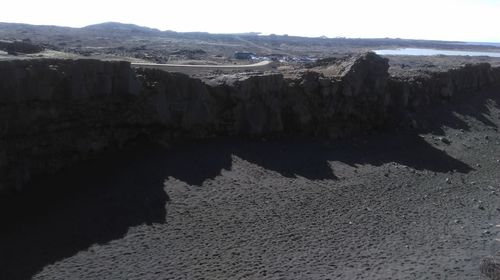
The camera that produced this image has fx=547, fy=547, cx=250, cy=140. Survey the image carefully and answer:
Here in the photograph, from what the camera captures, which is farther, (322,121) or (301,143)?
(322,121)

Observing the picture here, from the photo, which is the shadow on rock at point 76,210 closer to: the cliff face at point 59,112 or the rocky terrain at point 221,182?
the rocky terrain at point 221,182

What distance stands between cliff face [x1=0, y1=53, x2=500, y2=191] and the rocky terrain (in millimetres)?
55

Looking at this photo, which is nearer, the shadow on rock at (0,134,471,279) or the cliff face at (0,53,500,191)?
the shadow on rock at (0,134,471,279)

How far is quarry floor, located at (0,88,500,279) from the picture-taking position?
14.7 m

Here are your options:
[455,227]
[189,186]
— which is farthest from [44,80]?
[455,227]

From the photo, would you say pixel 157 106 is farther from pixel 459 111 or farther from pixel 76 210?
pixel 459 111

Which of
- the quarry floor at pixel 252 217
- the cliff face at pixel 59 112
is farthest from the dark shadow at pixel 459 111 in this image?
the cliff face at pixel 59 112

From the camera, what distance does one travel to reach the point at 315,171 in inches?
882

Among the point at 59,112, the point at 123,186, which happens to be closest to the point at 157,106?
the point at 59,112

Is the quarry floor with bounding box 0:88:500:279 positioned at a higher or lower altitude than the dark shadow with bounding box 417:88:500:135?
lower

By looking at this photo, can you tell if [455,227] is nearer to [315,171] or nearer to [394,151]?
[315,171]

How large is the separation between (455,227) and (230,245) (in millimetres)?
7811

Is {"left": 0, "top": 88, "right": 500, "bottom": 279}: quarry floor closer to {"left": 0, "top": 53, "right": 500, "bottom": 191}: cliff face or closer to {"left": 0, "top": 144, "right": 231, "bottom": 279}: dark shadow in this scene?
{"left": 0, "top": 144, "right": 231, "bottom": 279}: dark shadow

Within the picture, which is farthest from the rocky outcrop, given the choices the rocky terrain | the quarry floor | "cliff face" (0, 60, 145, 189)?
the quarry floor
